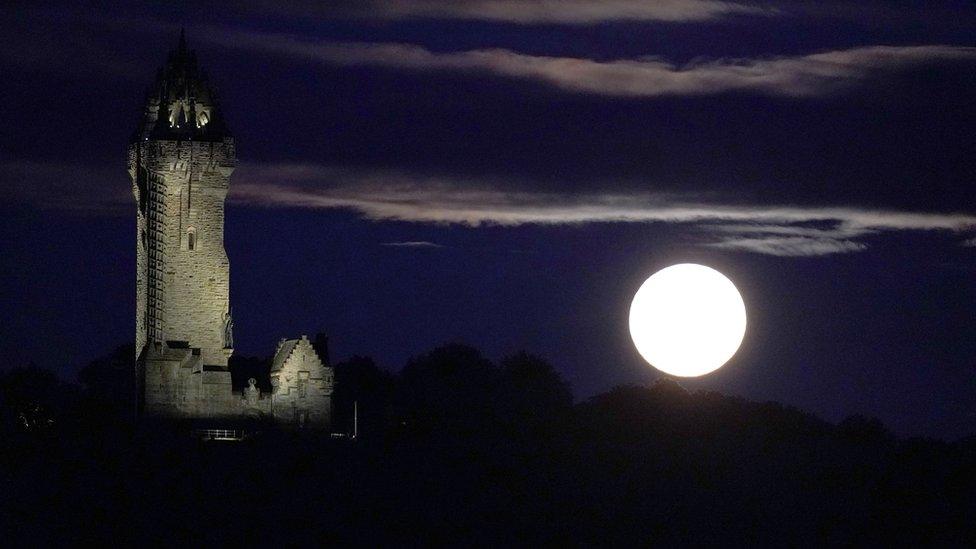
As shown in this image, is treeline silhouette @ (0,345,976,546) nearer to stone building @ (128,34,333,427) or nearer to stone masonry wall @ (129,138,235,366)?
stone building @ (128,34,333,427)

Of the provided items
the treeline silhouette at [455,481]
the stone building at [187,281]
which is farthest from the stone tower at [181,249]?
the treeline silhouette at [455,481]

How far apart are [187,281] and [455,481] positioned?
12.8 metres

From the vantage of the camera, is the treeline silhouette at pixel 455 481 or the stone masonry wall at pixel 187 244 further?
the stone masonry wall at pixel 187 244

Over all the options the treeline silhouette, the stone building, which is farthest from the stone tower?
the treeline silhouette

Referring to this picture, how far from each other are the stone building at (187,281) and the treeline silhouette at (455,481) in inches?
58.7

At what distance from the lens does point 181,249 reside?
8050 cm

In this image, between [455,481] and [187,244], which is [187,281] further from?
[455,481]

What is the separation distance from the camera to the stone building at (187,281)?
79.5m

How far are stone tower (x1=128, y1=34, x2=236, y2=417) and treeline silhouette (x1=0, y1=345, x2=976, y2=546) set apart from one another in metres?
1.97

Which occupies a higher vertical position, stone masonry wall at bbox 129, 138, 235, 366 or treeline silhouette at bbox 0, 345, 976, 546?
stone masonry wall at bbox 129, 138, 235, 366

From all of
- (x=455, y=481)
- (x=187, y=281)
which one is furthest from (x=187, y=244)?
(x=455, y=481)

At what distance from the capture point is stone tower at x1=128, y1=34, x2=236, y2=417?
261 ft

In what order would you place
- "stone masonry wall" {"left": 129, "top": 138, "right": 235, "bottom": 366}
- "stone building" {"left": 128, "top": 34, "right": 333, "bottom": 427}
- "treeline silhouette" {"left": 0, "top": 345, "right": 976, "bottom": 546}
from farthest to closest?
"stone masonry wall" {"left": 129, "top": 138, "right": 235, "bottom": 366} → "stone building" {"left": 128, "top": 34, "right": 333, "bottom": 427} → "treeline silhouette" {"left": 0, "top": 345, "right": 976, "bottom": 546}

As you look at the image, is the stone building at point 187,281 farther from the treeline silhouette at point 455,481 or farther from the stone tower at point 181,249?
the treeline silhouette at point 455,481
